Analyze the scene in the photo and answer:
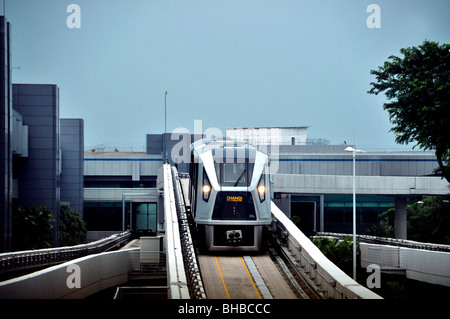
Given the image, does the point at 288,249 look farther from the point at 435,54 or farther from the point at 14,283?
the point at 435,54

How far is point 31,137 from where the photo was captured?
1884 inches

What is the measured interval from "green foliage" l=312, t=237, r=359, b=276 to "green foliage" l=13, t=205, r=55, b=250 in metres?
19.8

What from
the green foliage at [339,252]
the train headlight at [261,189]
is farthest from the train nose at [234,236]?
the green foliage at [339,252]

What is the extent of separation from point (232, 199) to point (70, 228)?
3398cm

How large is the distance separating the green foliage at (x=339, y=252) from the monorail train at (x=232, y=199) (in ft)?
28.2

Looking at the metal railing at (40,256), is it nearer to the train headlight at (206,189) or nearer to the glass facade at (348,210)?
the train headlight at (206,189)

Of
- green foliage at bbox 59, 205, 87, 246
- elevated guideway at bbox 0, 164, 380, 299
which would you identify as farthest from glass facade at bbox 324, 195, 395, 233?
elevated guideway at bbox 0, 164, 380, 299

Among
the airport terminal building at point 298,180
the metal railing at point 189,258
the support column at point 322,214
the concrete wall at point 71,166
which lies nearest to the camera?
the metal railing at point 189,258

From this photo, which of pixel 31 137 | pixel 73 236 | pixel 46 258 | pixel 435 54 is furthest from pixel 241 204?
pixel 73 236

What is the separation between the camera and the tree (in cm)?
4000

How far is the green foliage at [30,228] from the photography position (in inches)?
1578
